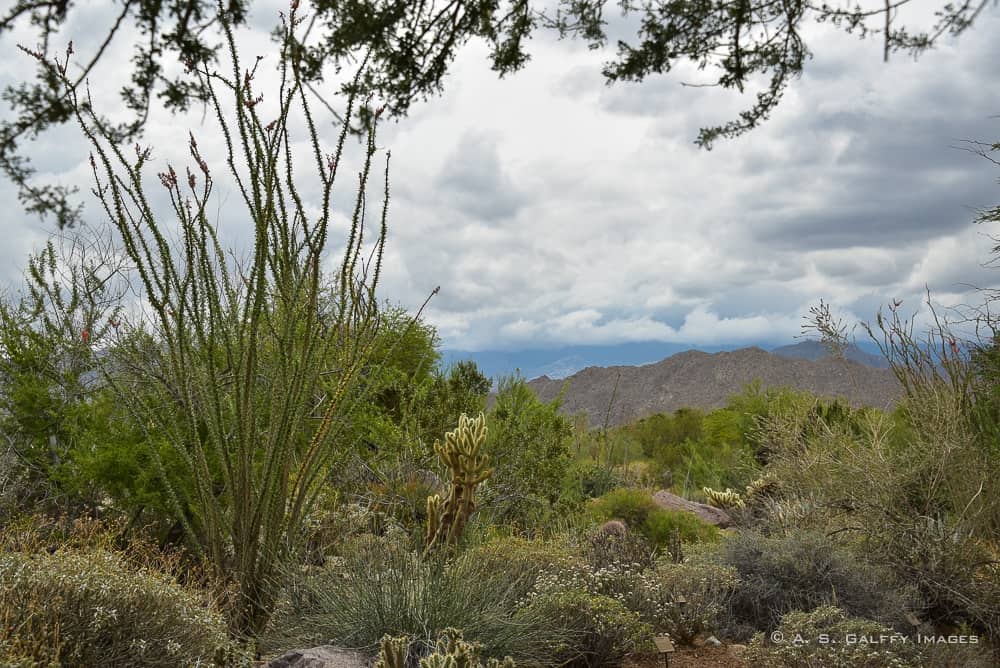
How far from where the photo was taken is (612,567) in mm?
5570

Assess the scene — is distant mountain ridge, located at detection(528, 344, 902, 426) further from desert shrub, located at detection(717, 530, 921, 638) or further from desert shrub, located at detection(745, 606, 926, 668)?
desert shrub, located at detection(745, 606, 926, 668)

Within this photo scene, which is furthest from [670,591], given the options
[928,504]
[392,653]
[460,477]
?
[392,653]

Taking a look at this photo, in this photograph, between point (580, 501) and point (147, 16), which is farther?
point (580, 501)

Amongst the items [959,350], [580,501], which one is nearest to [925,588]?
[959,350]

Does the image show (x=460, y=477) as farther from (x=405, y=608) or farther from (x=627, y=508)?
(x=627, y=508)

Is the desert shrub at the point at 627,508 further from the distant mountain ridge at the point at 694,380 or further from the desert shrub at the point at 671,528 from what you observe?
the distant mountain ridge at the point at 694,380

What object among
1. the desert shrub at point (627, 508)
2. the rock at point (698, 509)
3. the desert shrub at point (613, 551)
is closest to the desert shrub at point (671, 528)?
the desert shrub at point (627, 508)

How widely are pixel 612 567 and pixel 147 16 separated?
4.49 meters

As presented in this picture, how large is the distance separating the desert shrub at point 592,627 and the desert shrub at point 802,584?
1280 mm

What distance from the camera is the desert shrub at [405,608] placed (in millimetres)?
4082

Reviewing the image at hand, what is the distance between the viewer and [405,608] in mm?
4129

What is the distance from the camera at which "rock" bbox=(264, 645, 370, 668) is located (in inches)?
146

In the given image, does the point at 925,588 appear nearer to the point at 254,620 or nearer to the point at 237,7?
the point at 254,620

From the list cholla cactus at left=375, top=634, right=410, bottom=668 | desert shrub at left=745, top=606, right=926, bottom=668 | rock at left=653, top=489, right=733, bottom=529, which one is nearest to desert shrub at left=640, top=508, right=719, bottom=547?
rock at left=653, top=489, right=733, bottom=529
